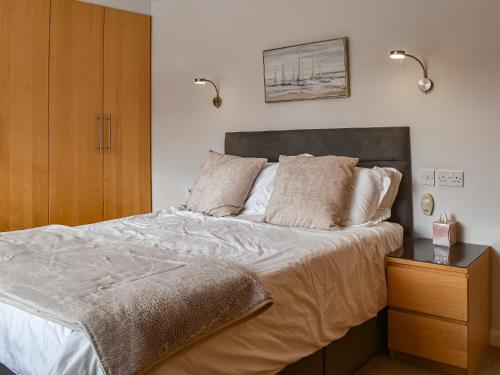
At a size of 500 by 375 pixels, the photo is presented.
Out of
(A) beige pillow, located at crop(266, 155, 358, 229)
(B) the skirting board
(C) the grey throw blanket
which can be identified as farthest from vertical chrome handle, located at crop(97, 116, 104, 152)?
(B) the skirting board

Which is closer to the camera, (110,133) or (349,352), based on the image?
(349,352)

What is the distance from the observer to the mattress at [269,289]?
129 centimetres

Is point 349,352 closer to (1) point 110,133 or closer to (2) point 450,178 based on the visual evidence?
(2) point 450,178

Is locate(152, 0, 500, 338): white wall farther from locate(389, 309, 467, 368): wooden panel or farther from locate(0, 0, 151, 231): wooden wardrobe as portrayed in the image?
locate(389, 309, 467, 368): wooden panel

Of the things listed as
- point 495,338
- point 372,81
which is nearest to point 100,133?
point 372,81

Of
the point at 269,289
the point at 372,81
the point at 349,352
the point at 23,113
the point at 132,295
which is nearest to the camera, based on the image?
the point at 132,295

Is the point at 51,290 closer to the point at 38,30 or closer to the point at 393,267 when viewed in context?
the point at 393,267

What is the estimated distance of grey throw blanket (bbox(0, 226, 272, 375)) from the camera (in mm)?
1218

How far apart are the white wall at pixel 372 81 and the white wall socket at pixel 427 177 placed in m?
0.04

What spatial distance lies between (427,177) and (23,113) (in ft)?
9.12

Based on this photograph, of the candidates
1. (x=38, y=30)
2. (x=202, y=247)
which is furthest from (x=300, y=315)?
(x=38, y=30)

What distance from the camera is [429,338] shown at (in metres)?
2.31

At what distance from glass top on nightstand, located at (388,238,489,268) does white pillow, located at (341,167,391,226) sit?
0.27 m

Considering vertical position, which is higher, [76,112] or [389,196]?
[76,112]
